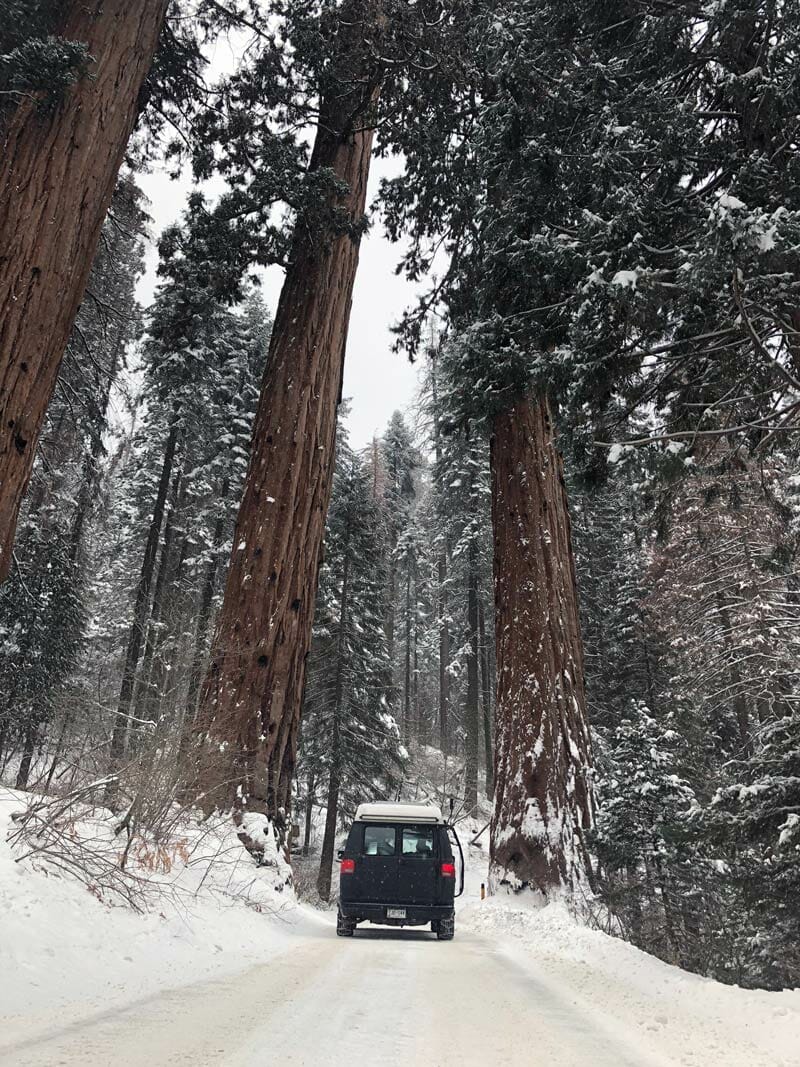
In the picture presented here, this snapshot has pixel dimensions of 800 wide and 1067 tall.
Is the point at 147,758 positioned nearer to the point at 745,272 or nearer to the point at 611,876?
the point at 745,272

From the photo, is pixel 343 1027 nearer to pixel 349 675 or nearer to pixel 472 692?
pixel 349 675

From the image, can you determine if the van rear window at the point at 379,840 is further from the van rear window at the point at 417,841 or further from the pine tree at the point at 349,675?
the pine tree at the point at 349,675

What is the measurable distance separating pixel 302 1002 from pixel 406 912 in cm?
637

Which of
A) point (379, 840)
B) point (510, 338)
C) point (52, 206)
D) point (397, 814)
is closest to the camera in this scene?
point (52, 206)

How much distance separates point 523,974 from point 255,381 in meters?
25.1

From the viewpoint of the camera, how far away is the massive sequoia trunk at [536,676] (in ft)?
27.5

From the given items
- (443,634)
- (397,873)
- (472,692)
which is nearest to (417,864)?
(397,873)

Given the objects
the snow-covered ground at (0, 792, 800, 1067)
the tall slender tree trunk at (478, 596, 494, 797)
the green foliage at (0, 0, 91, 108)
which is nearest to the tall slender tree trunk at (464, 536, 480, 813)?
the tall slender tree trunk at (478, 596, 494, 797)

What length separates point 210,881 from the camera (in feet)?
20.8

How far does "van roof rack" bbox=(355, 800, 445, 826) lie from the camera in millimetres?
9969

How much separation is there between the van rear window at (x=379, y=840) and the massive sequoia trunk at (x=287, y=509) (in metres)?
1.92

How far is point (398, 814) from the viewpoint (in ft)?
33.0

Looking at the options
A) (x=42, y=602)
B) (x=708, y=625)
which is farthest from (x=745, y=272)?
(x=42, y=602)

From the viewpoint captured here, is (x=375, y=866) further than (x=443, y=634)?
No
